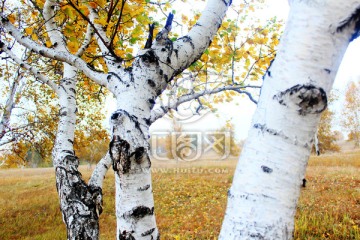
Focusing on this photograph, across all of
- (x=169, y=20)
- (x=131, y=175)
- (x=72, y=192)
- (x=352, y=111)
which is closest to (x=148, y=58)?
(x=169, y=20)

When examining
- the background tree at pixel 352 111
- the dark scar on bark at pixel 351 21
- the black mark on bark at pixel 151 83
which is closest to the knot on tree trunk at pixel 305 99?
the dark scar on bark at pixel 351 21

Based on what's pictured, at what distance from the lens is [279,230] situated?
74 cm

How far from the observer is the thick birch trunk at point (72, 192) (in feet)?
7.32

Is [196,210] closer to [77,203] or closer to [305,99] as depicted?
[77,203]

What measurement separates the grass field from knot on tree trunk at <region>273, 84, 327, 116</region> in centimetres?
544

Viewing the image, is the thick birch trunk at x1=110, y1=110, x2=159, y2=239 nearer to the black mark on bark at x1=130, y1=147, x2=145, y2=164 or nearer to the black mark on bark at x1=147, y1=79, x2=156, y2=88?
the black mark on bark at x1=130, y1=147, x2=145, y2=164

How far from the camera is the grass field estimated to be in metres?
5.82

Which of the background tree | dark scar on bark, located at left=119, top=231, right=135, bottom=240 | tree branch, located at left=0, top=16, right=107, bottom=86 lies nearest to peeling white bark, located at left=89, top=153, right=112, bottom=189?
tree branch, located at left=0, top=16, right=107, bottom=86

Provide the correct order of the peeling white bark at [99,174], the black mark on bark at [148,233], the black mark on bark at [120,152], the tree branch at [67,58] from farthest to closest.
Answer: the peeling white bark at [99,174] < the tree branch at [67,58] < the black mark on bark at [148,233] < the black mark on bark at [120,152]

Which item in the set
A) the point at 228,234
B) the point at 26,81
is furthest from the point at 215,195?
the point at 228,234

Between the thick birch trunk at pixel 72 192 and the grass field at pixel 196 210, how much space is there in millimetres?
4060

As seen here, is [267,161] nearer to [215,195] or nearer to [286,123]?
[286,123]

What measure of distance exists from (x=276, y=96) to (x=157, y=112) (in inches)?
59.9

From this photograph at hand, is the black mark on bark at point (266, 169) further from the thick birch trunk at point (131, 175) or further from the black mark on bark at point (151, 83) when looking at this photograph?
the black mark on bark at point (151, 83)
